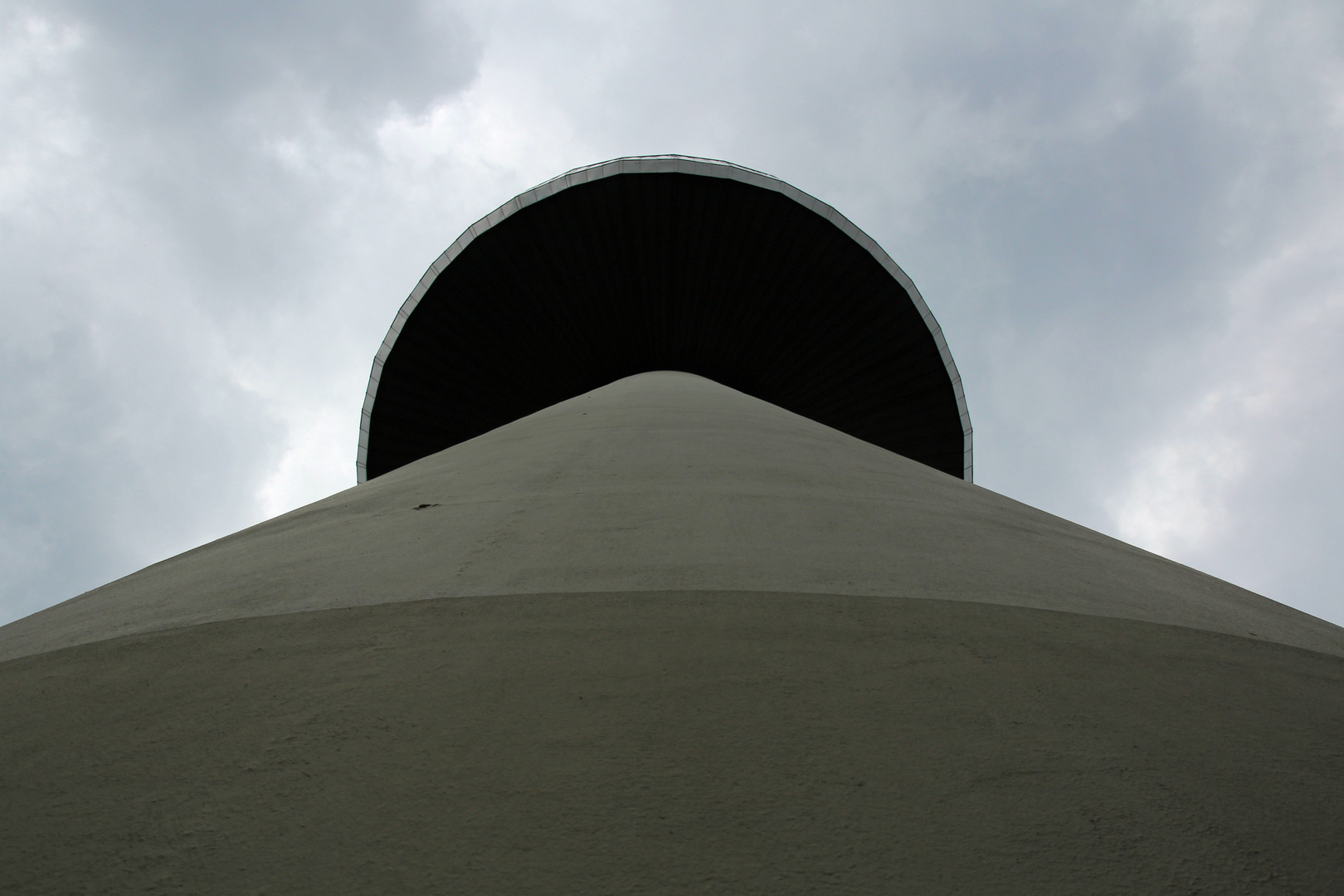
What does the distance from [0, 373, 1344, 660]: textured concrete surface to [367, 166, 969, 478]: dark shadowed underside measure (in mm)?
14086

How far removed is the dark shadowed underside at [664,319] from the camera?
18078 millimetres

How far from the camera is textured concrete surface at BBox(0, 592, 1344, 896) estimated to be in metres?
1.33

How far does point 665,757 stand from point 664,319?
18.2 metres

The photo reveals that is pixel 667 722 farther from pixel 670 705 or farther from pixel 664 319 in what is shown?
pixel 664 319

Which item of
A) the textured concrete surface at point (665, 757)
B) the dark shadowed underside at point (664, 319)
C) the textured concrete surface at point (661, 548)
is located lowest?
the textured concrete surface at point (665, 757)

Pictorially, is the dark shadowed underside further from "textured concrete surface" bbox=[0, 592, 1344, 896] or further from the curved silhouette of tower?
"textured concrete surface" bbox=[0, 592, 1344, 896]

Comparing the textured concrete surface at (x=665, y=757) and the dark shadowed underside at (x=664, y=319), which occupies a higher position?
the dark shadowed underside at (x=664, y=319)

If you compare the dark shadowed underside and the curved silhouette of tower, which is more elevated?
the dark shadowed underside

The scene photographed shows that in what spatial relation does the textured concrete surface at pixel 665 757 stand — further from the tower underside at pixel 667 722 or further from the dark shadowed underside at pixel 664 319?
the dark shadowed underside at pixel 664 319

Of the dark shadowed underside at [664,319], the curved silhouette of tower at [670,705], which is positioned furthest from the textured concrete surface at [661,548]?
the dark shadowed underside at [664,319]

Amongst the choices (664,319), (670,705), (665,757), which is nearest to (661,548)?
(670,705)

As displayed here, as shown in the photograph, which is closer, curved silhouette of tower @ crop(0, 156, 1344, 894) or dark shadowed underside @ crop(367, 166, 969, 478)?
curved silhouette of tower @ crop(0, 156, 1344, 894)

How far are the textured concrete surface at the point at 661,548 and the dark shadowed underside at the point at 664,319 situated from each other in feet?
46.2

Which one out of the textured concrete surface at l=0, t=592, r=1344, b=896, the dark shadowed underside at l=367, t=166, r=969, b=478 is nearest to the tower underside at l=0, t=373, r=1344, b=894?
the textured concrete surface at l=0, t=592, r=1344, b=896
